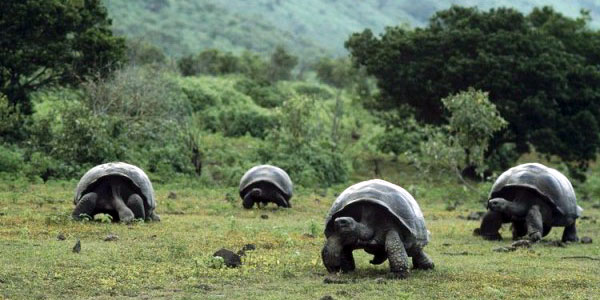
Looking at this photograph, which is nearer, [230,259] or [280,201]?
[230,259]

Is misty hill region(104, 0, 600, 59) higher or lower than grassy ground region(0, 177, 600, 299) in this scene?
higher

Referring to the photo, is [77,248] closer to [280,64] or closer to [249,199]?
[249,199]

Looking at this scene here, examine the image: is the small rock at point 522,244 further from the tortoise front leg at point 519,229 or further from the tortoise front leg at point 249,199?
the tortoise front leg at point 249,199

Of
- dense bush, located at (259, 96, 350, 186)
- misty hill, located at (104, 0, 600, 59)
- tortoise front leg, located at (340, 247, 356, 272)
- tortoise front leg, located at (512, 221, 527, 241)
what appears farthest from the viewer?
misty hill, located at (104, 0, 600, 59)

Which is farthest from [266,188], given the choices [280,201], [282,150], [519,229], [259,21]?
[259,21]

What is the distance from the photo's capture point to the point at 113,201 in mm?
12953

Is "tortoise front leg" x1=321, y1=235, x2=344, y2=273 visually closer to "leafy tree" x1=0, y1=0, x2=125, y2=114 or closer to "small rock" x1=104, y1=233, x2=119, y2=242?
"small rock" x1=104, y1=233, x2=119, y2=242

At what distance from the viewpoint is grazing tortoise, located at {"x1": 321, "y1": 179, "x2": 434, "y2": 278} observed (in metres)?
8.49

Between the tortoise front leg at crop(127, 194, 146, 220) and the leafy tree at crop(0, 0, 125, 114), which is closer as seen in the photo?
the tortoise front leg at crop(127, 194, 146, 220)

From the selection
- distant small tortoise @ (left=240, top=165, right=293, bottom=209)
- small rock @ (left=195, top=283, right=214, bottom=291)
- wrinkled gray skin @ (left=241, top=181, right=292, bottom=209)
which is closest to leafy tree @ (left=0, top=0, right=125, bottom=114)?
distant small tortoise @ (left=240, top=165, right=293, bottom=209)

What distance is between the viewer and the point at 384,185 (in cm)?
887

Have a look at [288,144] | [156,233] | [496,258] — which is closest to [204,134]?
[288,144]

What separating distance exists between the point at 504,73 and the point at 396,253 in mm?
19200

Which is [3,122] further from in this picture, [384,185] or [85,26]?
[384,185]
